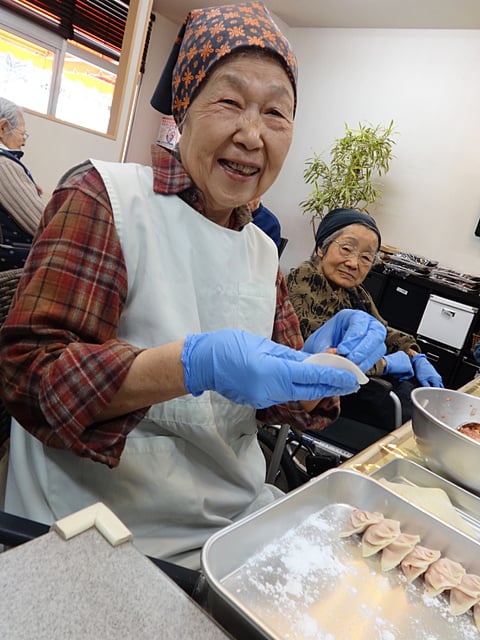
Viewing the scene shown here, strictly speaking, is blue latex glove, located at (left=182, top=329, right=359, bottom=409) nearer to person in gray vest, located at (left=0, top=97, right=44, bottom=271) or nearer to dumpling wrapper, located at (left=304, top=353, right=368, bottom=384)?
dumpling wrapper, located at (left=304, top=353, right=368, bottom=384)

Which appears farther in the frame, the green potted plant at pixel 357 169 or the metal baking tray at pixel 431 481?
the green potted plant at pixel 357 169

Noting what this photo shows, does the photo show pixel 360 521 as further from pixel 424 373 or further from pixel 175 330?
pixel 424 373

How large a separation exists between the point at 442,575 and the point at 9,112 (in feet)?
10.6

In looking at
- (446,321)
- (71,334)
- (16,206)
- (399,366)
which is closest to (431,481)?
(71,334)

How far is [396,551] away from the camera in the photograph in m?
0.72

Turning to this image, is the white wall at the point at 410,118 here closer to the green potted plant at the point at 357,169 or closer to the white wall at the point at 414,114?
the white wall at the point at 414,114

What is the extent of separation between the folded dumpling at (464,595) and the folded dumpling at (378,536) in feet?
0.34

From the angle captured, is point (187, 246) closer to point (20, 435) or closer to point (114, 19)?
point (20, 435)

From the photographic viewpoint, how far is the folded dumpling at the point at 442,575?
67 cm

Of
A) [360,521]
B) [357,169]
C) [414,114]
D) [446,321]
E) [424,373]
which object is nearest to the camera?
[360,521]

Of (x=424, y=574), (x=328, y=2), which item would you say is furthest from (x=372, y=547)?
(x=328, y=2)

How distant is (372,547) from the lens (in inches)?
28.7

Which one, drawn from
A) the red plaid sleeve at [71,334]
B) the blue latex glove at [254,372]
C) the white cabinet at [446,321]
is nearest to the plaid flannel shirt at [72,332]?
the red plaid sleeve at [71,334]

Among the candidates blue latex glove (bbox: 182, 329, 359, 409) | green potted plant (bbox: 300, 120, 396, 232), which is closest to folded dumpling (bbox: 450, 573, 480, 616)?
blue latex glove (bbox: 182, 329, 359, 409)
